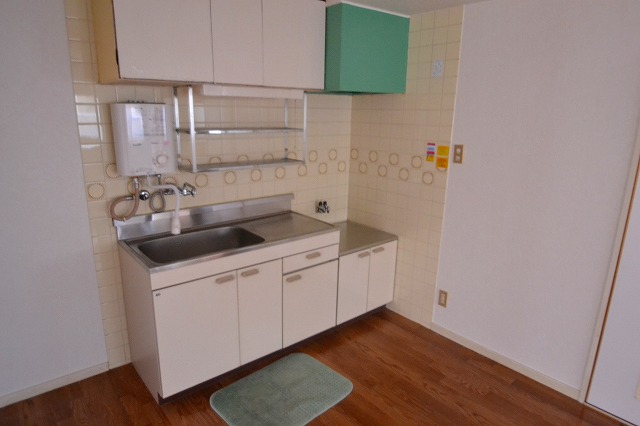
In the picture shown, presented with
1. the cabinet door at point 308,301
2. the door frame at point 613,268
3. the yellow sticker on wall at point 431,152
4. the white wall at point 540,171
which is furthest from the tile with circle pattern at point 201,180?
the door frame at point 613,268

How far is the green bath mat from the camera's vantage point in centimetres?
205

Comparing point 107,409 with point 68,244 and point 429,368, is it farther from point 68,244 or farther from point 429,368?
point 429,368

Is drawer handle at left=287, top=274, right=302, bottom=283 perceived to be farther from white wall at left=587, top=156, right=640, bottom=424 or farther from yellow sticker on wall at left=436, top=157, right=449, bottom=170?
white wall at left=587, top=156, right=640, bottom=424

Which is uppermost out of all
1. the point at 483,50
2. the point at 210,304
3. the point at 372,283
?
the point at 483,50

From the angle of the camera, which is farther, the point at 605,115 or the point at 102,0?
the point at 605,115

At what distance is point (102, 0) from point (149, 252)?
1.29 m

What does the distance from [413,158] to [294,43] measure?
1.13 metres

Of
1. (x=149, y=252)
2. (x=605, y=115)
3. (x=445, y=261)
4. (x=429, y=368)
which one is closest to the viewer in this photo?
(x=605, y=115)

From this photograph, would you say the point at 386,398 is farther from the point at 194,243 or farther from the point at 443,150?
the point at 443,150

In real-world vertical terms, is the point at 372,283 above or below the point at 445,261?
Result: below

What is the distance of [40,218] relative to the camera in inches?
80.5

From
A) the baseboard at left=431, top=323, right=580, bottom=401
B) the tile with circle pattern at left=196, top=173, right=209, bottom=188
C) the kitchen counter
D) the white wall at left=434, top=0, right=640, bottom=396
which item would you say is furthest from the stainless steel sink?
the baseboard at left=431, top=323, right=580, bottom=401

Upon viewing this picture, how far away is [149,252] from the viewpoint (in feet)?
7.57

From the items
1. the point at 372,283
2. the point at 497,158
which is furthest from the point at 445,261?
the point at 497,158
